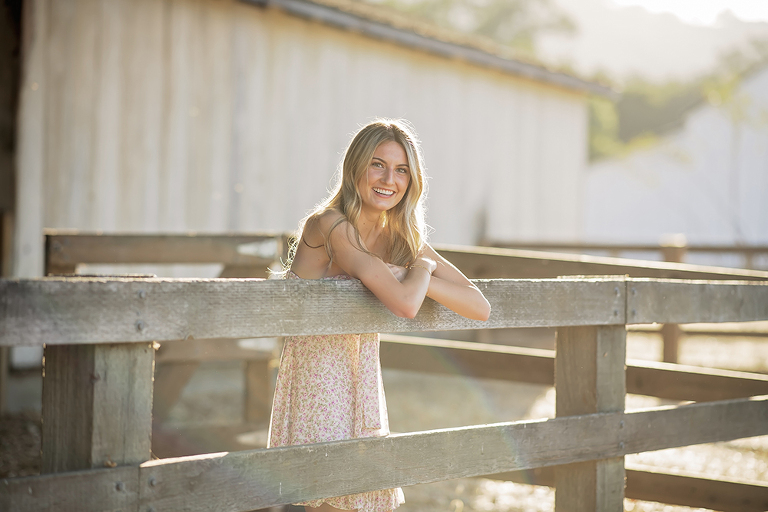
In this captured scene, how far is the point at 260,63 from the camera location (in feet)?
24.9

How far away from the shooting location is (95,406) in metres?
1.74

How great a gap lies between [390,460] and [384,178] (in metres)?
0.89

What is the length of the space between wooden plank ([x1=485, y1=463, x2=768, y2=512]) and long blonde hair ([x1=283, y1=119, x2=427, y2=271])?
1.29m

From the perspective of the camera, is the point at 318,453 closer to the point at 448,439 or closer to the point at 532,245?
the point at 448,439

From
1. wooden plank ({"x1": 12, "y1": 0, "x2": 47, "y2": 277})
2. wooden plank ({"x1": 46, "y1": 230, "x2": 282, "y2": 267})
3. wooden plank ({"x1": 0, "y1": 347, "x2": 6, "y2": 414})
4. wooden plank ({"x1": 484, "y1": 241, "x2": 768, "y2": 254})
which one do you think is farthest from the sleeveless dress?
wooden plank ({"x1": 484, "y1": 241, "x2": 768, "y2": 254})

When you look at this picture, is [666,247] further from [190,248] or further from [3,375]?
[3,375]

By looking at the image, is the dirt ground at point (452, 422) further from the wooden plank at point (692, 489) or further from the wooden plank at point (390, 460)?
the wooden plank at point (390, 460)

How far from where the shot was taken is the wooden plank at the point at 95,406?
175cm

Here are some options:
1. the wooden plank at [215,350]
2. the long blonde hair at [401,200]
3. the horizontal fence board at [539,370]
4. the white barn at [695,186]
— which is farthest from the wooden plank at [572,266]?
the white barn at [695,186]

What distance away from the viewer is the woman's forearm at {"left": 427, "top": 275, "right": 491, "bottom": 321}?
7.30ft

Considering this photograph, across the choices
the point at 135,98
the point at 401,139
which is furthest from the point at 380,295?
the point at 135,98

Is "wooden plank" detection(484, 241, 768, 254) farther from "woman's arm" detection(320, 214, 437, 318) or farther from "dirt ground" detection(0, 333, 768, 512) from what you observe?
"woman's arm" detection(320, 214, 437, 318)

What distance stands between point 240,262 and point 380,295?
7.68ft

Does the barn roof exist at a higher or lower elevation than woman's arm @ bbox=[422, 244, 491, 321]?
higher
